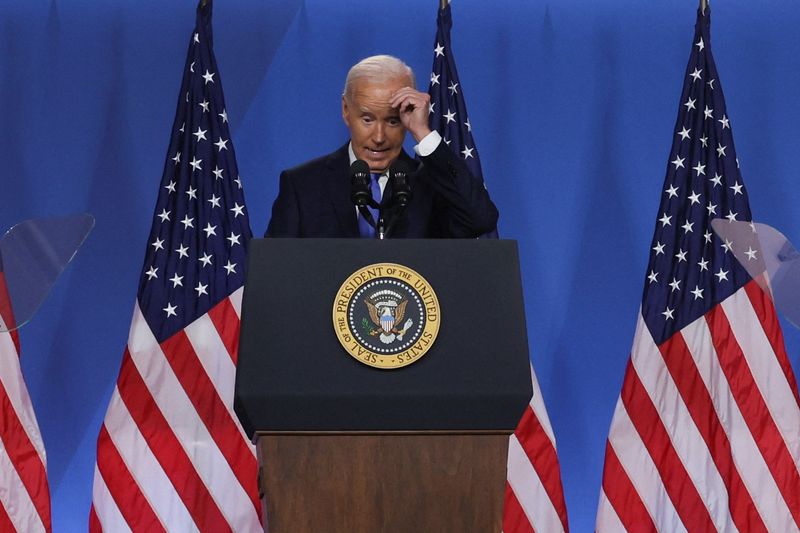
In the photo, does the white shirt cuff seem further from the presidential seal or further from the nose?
the presidential seal

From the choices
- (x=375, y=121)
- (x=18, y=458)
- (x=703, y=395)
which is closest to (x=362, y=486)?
(x=375, y=121)

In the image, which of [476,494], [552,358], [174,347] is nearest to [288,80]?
[174,347]

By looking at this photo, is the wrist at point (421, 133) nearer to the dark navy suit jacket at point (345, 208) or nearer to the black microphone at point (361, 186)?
the dark navy suit jacket at point (345, 208)

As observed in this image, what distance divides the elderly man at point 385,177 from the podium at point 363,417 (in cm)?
54

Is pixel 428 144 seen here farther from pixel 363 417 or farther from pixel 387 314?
pixel 363 417

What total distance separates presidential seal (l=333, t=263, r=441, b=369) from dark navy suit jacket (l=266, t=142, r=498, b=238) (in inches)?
19.6

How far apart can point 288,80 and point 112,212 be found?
0.93m

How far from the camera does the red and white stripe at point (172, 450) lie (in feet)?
13.7

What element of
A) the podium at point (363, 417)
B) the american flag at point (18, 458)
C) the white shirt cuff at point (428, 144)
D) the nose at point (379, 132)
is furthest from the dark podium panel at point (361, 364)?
the american flag at point (18, 458)

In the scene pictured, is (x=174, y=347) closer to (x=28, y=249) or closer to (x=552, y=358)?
(x=28, y=249)

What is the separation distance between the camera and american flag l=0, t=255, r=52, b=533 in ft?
13.4

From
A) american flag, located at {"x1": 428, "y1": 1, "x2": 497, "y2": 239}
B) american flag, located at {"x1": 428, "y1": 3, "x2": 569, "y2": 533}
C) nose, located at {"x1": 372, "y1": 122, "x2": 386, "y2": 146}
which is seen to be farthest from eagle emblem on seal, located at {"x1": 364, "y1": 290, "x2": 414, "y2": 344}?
american flag, located at {"x1": 428, "y1": 1, "x2": 497, "y2": 239}

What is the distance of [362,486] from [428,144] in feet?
2.70

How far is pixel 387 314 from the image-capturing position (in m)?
2.12
